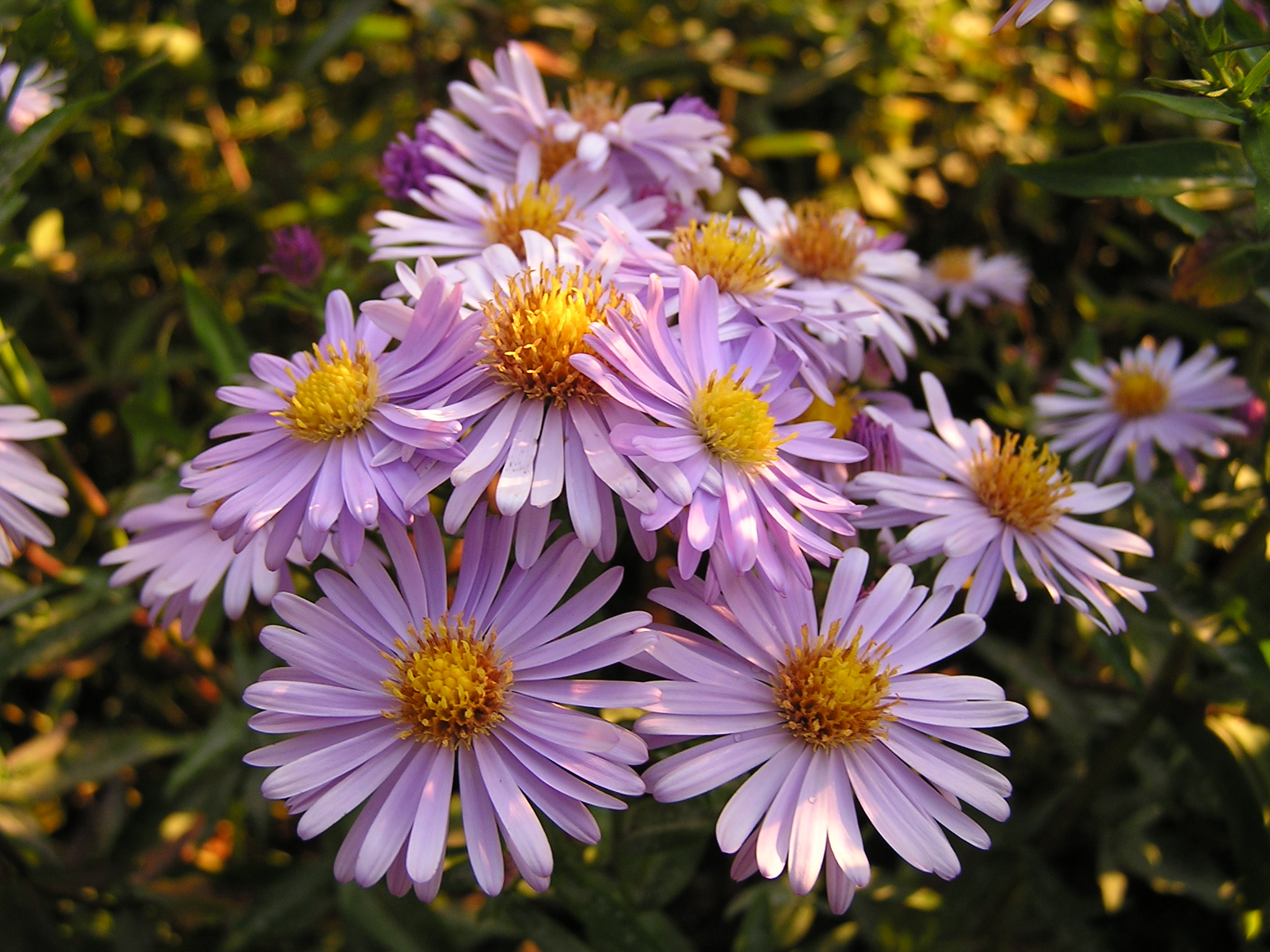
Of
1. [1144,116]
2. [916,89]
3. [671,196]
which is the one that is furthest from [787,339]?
[1144,116]

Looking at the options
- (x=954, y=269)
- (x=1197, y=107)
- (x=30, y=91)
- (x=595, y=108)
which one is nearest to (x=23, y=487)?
(x=30, y=91)

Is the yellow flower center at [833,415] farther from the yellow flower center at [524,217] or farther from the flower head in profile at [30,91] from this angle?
the flower head in profile at [30,91]

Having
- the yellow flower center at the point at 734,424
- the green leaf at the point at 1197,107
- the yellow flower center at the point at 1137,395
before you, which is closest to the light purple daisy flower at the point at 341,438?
the yellow flower center at the point at 734,424

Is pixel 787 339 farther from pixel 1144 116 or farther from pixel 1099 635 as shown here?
pixel 1144 116

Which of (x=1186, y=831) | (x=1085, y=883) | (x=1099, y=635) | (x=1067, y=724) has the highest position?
(x=1099, y=635)

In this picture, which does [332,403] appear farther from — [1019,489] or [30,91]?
[30,91]

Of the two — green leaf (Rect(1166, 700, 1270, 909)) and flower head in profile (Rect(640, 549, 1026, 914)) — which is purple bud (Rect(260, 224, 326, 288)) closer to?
flower head in profile (Rect(640, 549, 1026, 914))
